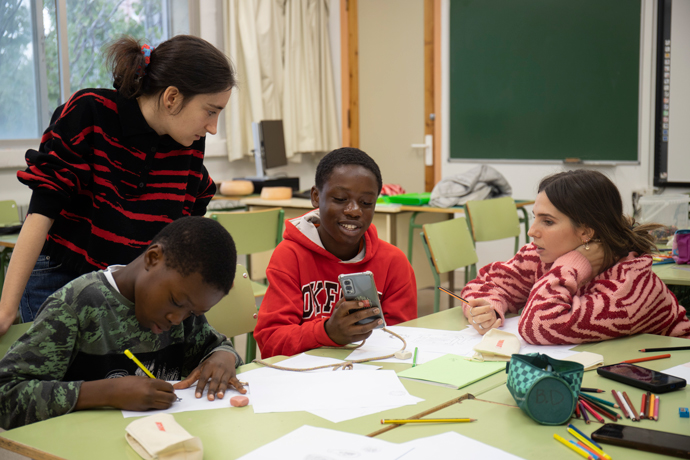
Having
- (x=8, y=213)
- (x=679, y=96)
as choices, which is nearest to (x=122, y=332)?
(x=8, y=213)

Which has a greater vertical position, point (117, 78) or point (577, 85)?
point (577, 85)

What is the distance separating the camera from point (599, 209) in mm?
1526

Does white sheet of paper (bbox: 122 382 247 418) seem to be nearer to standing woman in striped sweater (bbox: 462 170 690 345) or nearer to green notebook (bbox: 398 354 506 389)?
green notebook (bbox: 398 354 506 389)

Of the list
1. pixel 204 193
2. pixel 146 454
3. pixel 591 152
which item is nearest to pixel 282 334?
pixel 204 193

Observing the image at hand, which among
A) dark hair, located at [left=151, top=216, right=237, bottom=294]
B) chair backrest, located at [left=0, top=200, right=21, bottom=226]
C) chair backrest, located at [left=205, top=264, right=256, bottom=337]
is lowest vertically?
chair backrest, located at [left=205, top=264, right=256, bottom=337]

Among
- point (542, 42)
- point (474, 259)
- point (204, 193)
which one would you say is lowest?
point (474, 259)

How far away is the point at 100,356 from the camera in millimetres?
1194

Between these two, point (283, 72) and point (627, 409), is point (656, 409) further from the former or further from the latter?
point (283, 72)

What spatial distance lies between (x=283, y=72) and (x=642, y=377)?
4.79 m

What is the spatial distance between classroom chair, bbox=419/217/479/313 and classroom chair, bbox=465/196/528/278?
48cm

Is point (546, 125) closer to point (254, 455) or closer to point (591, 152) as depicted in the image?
point (591, 152)

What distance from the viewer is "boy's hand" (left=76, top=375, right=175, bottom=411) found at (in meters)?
1.03

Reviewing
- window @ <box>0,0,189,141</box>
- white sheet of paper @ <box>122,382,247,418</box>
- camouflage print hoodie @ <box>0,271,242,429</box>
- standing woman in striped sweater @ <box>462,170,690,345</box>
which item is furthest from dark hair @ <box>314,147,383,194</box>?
window @ <box>0,0,189,141</box>

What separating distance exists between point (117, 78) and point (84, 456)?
3.20 ft
